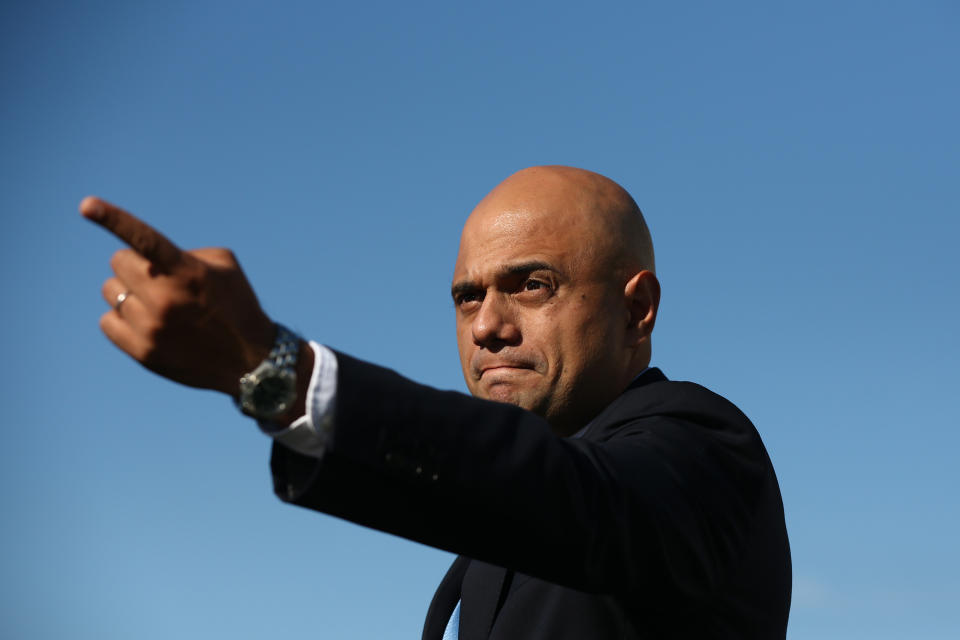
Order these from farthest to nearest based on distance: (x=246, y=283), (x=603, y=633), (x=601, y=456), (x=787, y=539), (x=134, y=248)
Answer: (x=787, y=539), (x=603, y=633), (x=601, y=456), (x=246, y=283), (x=134, y=248)

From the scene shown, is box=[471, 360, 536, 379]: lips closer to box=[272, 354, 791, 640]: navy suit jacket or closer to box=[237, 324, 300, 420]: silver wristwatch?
box=[272, 354, 791, 640]: navy suit jacket

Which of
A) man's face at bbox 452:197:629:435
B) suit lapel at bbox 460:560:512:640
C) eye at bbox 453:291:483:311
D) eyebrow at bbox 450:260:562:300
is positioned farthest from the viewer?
eye at bbox 453:291:483:311

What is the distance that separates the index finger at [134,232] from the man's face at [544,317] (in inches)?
113

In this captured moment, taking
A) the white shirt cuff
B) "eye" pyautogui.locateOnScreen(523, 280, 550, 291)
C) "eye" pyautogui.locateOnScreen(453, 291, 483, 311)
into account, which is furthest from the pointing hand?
"eye" pyautogui.locateOnScreen(453, 291, 483, 311)

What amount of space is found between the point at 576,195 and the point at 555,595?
94.1 inches

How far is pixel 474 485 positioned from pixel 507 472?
0.10m

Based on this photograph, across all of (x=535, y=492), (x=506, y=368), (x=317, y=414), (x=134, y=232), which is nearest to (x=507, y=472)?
(x=535, y=492)

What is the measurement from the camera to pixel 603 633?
13.4 ft

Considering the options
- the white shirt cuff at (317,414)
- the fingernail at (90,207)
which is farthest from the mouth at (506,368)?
the fingernail at (90,207)

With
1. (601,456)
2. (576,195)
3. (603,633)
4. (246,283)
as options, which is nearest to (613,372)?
(576,195)

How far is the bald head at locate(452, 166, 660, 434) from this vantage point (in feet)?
17.9

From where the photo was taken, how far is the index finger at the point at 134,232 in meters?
2.68

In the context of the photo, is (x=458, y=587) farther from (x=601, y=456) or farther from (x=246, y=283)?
(x=246, y=283)

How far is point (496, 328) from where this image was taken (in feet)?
18.0
